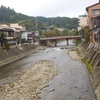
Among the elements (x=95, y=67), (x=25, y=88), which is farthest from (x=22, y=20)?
(x=25, y=88)

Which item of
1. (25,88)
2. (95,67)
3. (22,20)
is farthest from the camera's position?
(22,20)

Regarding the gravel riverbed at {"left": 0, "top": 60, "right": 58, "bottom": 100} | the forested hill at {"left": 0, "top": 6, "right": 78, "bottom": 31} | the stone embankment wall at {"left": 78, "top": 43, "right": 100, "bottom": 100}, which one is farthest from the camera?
the forested hill at {"left": 0, "top": 6, "right": 78, "bottom": 31}

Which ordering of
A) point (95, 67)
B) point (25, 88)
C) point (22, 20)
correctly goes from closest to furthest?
point (25, 88) → point (95, 67) → point (22, 20)

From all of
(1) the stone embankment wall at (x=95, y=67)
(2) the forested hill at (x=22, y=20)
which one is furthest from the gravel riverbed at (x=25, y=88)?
(2) the forested hill at (x=22, y=20)

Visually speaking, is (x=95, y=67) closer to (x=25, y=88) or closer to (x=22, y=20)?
(x=25, y=88)

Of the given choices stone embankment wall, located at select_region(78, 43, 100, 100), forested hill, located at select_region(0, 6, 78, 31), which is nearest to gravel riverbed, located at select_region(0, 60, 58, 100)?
stone embankment wall, located at select_region(78, 43, 100, 100)

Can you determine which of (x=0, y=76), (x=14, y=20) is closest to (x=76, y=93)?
(x=0, y=76)

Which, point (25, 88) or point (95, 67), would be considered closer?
point (25, 88)

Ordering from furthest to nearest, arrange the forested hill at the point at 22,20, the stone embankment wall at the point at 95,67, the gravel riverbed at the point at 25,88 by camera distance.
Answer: the forested hill at the point at 22,20 < the stone embankment wall at the point at 95,67 < the gravel riverbed at the point at 25,88

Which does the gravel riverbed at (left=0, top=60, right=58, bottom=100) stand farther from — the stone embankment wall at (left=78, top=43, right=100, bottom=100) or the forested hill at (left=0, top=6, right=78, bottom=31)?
the forested hill at (left=0, top=6, right=78, bottom=31)

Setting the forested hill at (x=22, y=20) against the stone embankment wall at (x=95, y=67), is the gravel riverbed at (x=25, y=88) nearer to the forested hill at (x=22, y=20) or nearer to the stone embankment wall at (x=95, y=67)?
the stone embankment wall at (x=95, y=67)

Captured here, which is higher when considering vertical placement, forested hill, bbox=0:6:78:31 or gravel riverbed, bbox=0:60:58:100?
forested hill, bbox=0:6:78:31

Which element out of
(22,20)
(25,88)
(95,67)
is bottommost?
(25,88)

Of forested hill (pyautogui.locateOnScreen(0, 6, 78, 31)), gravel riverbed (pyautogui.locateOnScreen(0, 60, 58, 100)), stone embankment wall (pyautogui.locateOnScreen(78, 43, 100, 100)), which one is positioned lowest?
gravel riverbed (pyautogui.locateOnScreen(0, 60, 58, 100))
